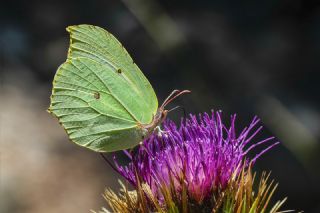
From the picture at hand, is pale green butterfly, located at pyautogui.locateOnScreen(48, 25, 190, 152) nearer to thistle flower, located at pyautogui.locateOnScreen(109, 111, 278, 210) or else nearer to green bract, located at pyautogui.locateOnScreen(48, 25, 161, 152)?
green bract, located at pyautogui.locateOnScreen(48, 25, 161, 152)

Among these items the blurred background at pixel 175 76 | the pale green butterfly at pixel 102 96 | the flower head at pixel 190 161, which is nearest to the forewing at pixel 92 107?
the pale green butterfly at pixel 102 96

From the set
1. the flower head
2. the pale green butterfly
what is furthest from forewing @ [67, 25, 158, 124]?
the flower head

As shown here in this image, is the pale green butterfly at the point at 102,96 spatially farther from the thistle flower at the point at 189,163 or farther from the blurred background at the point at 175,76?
the blurred background at the point at 175,76

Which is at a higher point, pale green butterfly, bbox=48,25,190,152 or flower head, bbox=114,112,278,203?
pale green butterfly, bbox=48,25,190,152

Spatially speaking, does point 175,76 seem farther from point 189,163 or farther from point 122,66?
point 189,163

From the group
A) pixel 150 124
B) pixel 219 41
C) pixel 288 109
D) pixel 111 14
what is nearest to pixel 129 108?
pixel 150 124

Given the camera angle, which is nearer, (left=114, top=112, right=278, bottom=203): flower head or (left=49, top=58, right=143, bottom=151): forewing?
(left=114, top=112, right=278, bottom=203): flower head

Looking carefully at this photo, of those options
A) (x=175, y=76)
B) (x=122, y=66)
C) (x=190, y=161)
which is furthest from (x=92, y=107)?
(x=175, y=76)

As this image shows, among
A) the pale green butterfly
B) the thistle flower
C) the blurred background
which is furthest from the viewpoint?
the blurred background

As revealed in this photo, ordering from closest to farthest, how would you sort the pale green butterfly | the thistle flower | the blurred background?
the thistle flower, the pale green butterfly, the blurred background
